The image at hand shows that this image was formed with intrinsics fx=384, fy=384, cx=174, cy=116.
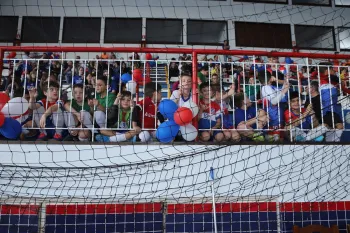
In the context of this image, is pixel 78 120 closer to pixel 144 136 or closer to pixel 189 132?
pixel 144 136

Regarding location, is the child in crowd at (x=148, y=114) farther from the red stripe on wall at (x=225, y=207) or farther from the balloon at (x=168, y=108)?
the red stripe on wall at (x=225, y=207)

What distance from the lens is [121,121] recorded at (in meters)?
3.73

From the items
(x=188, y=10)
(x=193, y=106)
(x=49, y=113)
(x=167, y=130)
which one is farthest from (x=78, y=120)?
(x=188, y=10)

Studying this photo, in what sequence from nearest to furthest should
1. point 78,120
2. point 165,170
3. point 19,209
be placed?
point 78,120
point 165,170
point 19,209

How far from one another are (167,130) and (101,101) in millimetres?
890

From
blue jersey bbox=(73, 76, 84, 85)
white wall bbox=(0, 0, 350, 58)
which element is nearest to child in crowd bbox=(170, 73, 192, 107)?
blue jersey bbox=(73, 76, 84, 85)

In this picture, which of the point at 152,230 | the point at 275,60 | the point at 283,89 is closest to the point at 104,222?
the point at 152,230

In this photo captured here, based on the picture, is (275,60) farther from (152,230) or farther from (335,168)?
(152,230)

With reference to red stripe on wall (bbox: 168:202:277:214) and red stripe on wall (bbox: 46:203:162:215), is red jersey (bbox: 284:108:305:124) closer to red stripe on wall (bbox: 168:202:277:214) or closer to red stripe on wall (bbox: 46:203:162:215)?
→ red stripe on wall (bbox: 168:202:277:214)

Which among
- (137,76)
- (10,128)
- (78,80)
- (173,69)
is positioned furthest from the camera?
(173,69)

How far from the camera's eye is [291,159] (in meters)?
3.97

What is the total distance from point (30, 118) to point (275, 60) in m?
3.72

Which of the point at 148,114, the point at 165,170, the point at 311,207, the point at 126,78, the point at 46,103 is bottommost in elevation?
the point at 311,207

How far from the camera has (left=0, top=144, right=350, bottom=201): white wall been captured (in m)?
3.64
